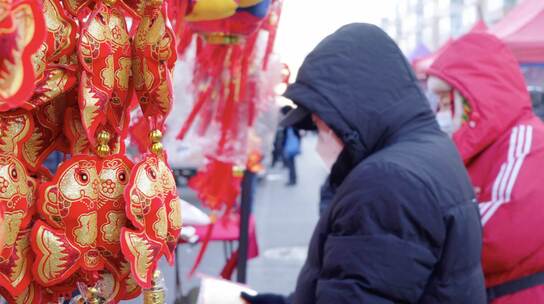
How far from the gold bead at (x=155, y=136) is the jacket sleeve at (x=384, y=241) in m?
0.48

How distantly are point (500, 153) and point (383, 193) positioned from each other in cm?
105

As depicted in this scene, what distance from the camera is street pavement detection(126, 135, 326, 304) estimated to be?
18.7 feet

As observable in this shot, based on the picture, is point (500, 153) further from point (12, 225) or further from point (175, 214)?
point (12, 225)

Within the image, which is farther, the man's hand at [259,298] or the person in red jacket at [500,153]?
the person in red jacket at [500,153]

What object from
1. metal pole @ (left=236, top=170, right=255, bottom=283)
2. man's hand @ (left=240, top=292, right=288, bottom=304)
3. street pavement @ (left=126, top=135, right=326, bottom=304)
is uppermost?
man's hand @ (left=240, top=292, right=288, bottom=304)

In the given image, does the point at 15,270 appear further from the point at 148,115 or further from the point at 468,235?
the point at 468,235

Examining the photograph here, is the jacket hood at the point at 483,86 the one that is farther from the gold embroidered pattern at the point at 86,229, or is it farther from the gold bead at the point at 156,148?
the gold embroidered pattern at the point at 86,229

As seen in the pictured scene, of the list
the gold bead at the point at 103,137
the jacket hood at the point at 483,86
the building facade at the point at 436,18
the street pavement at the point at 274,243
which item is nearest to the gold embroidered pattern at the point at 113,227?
the gold bead at the point at 103,137

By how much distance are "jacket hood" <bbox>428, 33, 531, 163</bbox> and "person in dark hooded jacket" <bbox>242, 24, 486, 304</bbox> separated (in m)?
0.76

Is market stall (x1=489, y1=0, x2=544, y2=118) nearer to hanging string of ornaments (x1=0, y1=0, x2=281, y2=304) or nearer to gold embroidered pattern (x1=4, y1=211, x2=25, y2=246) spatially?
hanging string of ornaments (x1=0, y1=0, x2=281, y2=304)

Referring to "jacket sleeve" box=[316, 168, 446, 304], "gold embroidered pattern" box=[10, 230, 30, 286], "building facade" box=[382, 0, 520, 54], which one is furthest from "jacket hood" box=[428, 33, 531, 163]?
"building facade" box=[382, 0, 520, 54]

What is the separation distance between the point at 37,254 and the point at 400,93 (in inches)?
33.6

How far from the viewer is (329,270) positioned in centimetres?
142

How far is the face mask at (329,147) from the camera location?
1.56m
